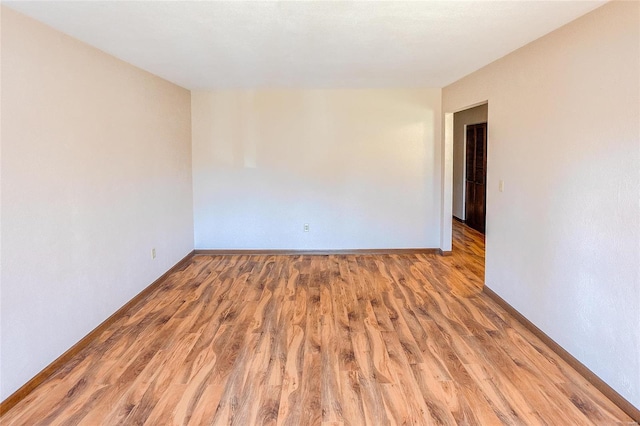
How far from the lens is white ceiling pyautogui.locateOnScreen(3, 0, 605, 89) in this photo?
88.6 inches

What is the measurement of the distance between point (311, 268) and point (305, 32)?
9.50ft

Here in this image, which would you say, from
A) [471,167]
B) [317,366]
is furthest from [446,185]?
[317,366]

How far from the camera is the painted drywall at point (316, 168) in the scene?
530cm

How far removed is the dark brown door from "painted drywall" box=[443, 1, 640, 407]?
340 cm

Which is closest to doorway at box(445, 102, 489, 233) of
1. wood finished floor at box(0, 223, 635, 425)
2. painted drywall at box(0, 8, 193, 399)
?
wood finished floor at box(0, 223, 635, 425)

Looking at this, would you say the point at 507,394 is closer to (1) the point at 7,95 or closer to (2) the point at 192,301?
(2) the point at 192,301

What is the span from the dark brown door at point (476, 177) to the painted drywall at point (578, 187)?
11.2ft

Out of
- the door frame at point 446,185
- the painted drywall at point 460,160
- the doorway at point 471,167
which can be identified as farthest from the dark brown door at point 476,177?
the door frame at point 446,185

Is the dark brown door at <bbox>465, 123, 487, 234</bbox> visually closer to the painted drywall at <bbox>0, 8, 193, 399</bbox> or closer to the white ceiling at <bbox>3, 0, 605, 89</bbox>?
the white ceiling at <bbox>3, 0, 605, 89</bbox>

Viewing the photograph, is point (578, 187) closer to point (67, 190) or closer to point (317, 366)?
point (317, 366)

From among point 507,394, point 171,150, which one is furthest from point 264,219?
point 507,394

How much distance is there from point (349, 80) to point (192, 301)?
2.87 m

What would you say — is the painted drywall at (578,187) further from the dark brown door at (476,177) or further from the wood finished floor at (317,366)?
the dark brown door at (476,177)

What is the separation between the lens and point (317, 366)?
102 inches
